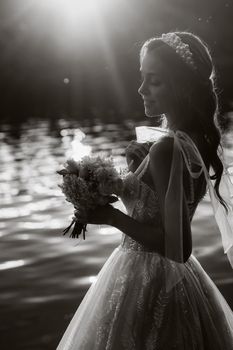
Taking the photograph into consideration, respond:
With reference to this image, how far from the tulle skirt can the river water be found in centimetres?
55

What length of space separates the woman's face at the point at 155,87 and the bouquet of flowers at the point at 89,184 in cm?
32

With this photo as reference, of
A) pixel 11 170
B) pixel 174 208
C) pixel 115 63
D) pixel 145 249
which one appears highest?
pixel 174 208

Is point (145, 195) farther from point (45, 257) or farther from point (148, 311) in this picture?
point (45, 257)

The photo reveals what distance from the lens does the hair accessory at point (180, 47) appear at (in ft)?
8.75

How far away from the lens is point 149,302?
2654mm

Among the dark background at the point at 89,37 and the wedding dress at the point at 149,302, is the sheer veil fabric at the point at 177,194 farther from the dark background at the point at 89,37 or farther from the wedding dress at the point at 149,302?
the dark background at the point at 89,37

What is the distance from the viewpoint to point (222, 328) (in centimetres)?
281

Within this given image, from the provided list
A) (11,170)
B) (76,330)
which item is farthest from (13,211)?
(76,330)

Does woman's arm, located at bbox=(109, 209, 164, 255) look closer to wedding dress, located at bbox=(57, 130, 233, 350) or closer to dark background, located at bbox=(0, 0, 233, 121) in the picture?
wedding dress, located at bbox=(57, 130, 233, 350)

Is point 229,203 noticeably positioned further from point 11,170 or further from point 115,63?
point 115,63

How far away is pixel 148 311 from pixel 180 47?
1146mm

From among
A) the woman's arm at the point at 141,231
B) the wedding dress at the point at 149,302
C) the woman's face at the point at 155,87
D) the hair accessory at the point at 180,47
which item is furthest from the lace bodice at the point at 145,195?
the hair accessory at the point at 180,47

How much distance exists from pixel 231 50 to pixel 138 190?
2628 inches

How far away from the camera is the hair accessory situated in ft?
8.75
